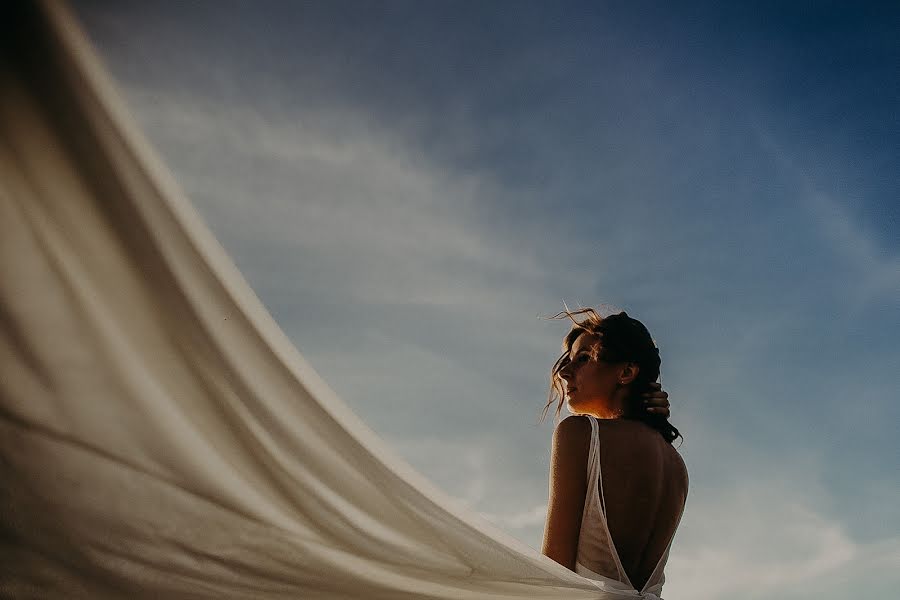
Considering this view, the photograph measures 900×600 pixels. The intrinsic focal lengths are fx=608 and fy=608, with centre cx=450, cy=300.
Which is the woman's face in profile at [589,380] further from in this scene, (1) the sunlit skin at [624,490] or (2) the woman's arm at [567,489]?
(2) the woman's arm at [567,489]

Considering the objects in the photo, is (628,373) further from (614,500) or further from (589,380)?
(614,500)

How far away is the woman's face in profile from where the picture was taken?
10.0 ft

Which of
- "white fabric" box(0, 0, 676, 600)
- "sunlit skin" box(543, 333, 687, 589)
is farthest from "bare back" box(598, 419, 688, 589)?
"white fabric" box(0, 0, 676, 600)

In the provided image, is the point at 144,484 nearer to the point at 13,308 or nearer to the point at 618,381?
the point at 13,308

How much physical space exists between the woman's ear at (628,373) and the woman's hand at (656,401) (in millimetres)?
102

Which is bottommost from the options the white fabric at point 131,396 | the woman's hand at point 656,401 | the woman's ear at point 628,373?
the white fabric at point 131,396

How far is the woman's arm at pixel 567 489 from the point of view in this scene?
2.42 m

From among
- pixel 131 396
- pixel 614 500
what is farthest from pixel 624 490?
pixel 131 396

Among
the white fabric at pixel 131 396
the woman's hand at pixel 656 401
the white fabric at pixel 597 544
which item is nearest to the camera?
the white fabric at pixel 131 396

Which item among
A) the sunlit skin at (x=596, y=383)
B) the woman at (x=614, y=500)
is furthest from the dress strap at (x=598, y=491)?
the sunlit skin at (x=596, y=383)

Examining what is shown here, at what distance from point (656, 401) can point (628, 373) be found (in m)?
0.19

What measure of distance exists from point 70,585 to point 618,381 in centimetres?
244

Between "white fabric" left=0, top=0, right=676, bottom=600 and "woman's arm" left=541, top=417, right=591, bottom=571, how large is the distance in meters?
1.12

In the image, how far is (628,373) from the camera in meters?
3.05
